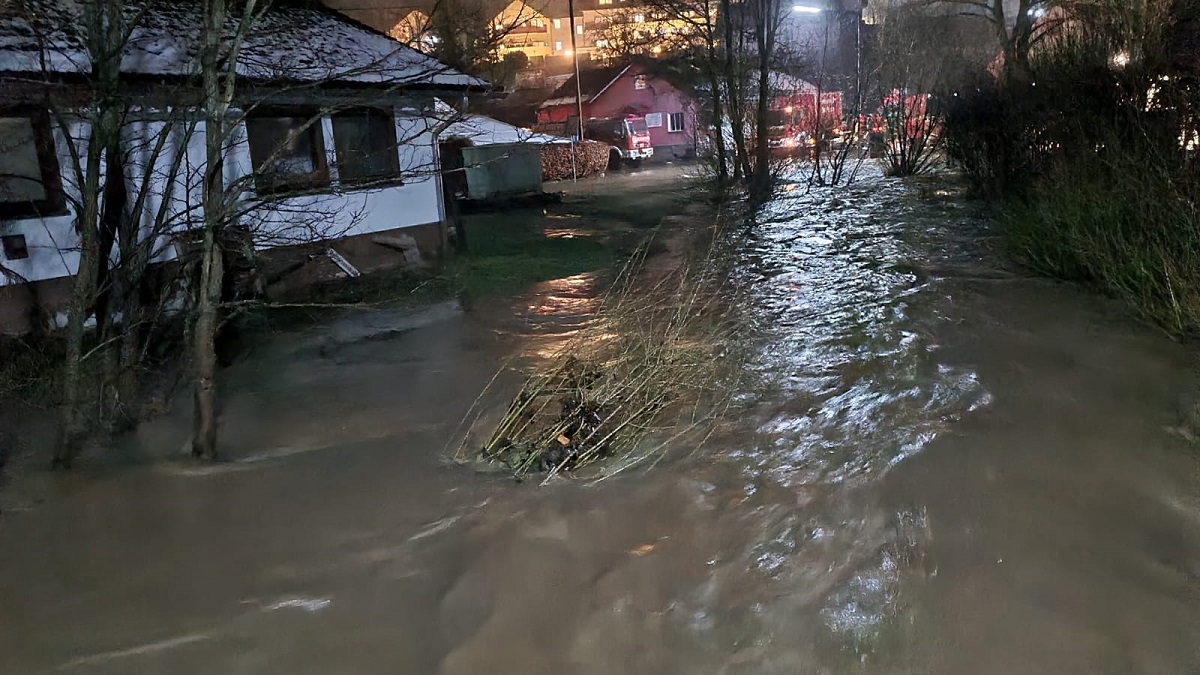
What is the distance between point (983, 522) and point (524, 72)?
4995cm

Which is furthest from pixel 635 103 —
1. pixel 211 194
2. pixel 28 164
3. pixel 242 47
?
pixel 211 194

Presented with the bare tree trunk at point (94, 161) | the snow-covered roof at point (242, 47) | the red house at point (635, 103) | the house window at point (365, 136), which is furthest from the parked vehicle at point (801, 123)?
the bare tree trunk at point (94, 161)

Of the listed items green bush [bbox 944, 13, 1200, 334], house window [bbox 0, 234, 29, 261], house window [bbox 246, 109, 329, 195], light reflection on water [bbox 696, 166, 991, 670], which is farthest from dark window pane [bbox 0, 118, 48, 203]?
green bush [bbox 944, 13, 1200, 334]

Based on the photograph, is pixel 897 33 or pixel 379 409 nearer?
pixel 379 409

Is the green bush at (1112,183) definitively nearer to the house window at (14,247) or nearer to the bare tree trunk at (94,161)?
the bare tree trunk at (94,161)

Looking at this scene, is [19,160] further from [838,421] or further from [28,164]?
[838,421]

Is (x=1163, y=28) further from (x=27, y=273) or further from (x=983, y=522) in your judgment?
(x=27, y=273)

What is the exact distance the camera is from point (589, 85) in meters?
45.3

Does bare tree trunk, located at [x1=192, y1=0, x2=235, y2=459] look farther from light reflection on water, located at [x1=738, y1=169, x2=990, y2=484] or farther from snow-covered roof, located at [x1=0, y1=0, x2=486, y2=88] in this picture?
light reflection on water, located at [x1=738, y1=169, x2=990, y2=484]

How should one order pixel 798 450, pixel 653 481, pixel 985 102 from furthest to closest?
1. pixel 985 102
2. pixel 798 450
3. pixel 653 481

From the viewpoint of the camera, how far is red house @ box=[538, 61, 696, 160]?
4238 cm

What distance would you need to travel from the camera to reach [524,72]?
50.3 m

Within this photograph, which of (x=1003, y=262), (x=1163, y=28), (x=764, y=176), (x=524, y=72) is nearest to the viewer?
(x=1163, y=28)

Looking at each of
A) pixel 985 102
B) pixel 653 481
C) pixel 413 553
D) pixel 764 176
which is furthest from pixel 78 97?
pixel 764 176
